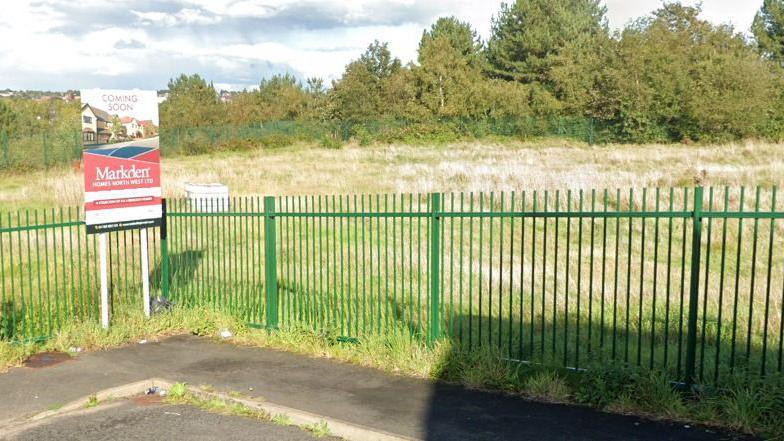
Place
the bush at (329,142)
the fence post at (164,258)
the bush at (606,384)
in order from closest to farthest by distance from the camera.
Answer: the bush at (606,384) → the fence post at (164,258) → the bush at (329,142)

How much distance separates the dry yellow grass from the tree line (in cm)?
1219

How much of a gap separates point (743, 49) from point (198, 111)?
5047cm

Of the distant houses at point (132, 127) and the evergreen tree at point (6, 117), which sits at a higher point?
the evergreen tree at point (6, 117)

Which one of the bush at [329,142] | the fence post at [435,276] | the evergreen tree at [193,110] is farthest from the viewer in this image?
the evergreen tree at [193,110]

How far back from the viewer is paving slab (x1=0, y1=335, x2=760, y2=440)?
5738 millimetres

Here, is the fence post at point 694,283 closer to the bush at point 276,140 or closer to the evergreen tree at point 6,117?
the bush at point 276,140

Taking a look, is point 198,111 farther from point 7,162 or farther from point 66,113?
point 7,162

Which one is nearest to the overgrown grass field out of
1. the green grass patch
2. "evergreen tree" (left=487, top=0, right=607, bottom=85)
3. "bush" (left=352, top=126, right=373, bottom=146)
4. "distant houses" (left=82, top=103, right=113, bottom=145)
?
the green grass patch

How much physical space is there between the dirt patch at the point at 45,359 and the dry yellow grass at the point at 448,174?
608 inches

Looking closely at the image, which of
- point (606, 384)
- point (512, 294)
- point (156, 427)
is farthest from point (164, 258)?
point (606, 384)

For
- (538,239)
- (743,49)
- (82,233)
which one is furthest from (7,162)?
(743,49)

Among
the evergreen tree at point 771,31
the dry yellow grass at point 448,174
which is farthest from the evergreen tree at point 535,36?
the dry yellow grass at point 448,174

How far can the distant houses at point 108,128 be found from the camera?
350 inches

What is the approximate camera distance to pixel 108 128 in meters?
9.16
